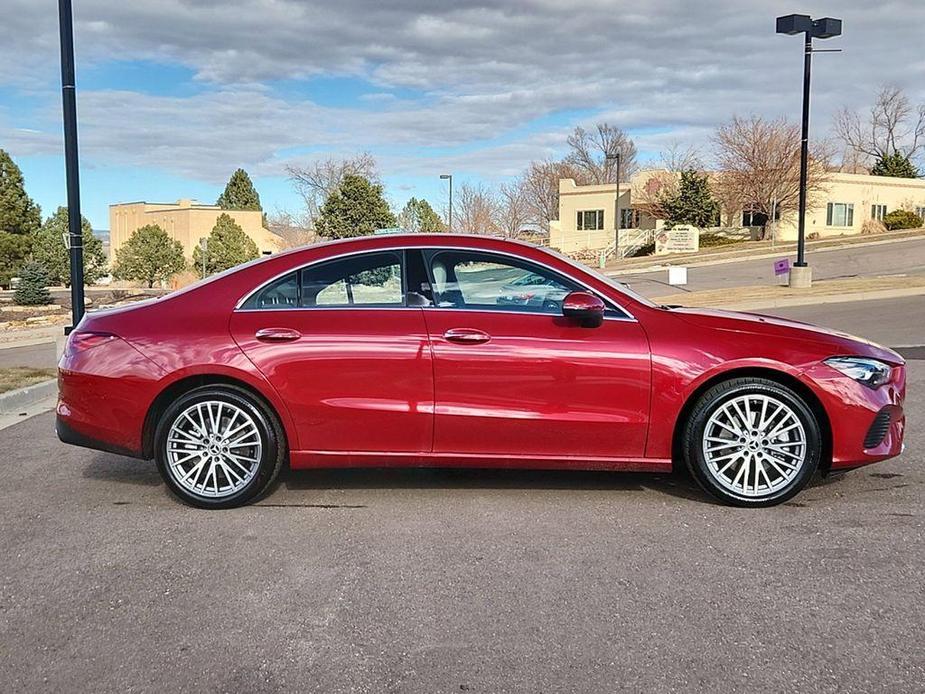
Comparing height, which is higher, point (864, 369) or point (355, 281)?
point (355, 281)

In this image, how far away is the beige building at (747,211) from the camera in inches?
2084

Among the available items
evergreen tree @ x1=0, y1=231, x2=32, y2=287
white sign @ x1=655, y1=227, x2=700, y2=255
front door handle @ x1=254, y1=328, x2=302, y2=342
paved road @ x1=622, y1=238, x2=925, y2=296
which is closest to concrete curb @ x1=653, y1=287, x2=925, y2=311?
paved road @ x1=622, y1=238, x2=925, y2=296

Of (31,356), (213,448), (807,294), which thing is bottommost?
(31,356)

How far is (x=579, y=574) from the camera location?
4.04m

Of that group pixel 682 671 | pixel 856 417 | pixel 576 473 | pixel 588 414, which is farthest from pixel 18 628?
pixel 856 417

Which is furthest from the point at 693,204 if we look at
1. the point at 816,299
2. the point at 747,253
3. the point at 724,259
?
the point at 816,299

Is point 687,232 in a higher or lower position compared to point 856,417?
higher

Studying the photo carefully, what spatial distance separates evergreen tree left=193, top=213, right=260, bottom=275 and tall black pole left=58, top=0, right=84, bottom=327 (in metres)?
45.8

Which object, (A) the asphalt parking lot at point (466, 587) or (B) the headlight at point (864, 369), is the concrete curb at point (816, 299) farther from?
(B) the headlight at point (864, 369)

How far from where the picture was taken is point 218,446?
5059mm

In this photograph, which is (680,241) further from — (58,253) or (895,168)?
(58,253)

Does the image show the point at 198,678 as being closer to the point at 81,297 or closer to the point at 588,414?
the point at 588,414

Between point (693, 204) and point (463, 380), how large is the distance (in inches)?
2075

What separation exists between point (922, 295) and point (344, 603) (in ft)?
65.4
